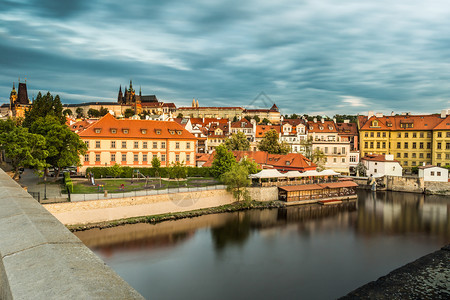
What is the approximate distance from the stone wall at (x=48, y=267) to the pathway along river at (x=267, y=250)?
1363 cm

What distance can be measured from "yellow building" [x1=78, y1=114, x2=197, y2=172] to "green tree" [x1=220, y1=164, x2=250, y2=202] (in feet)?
28.5

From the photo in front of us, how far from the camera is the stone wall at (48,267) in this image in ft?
6.66

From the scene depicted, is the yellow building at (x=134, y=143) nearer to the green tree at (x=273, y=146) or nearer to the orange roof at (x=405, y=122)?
the green tree at (x=273, y=146)

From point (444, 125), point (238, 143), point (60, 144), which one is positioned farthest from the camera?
point (238, 143)

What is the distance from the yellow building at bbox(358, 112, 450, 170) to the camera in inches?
2037

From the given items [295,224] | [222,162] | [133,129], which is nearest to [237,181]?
[222,162]

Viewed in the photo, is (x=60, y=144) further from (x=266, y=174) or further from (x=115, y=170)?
(x=266, y=174)

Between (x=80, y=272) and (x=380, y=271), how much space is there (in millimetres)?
19942

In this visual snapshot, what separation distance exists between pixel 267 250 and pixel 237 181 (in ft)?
35.4

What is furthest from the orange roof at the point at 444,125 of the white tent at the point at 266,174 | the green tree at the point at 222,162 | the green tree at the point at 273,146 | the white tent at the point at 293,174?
the green tree at the point at 222,162

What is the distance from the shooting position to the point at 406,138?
53.8 meters

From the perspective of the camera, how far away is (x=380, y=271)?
18.8 m

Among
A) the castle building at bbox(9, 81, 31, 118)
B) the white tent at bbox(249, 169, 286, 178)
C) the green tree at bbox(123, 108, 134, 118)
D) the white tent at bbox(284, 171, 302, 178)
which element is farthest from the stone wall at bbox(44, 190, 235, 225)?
the green tree at bbox(123, 108, 134, 118)

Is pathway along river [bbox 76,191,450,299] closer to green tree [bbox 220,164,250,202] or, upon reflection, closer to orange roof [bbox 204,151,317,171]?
green tree [bbox 220,164,250,202]
